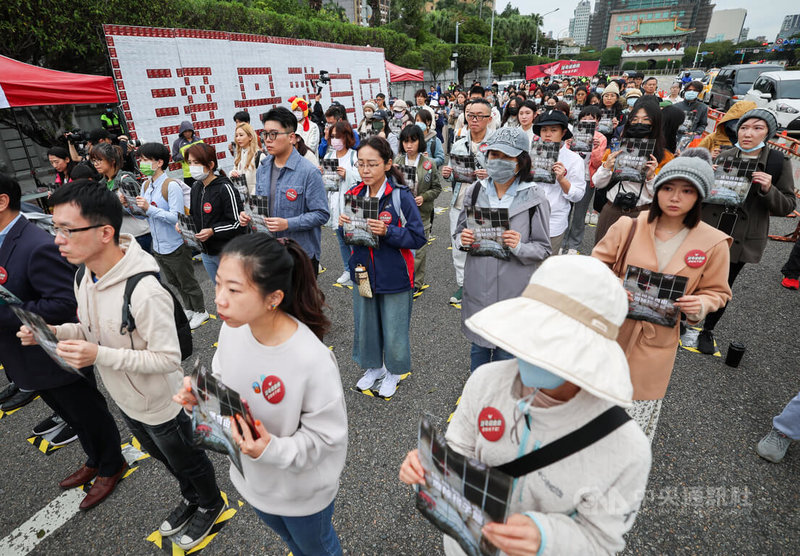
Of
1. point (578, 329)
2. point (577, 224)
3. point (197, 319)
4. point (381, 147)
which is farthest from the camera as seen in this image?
point (577, 224)

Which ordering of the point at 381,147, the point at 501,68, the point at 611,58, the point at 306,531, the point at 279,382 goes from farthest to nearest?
the point at 611,58 < the point at 501,68 < the point at 381,147 < the point at 306,531 < the point at 279,382

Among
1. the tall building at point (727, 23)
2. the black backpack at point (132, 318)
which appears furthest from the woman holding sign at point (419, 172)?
Answer: the tall building at point (727, 23)

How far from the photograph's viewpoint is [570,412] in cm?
112

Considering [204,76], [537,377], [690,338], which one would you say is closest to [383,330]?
[537,377]

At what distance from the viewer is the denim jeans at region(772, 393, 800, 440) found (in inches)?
112

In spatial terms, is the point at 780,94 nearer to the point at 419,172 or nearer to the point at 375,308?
the point at 419,172

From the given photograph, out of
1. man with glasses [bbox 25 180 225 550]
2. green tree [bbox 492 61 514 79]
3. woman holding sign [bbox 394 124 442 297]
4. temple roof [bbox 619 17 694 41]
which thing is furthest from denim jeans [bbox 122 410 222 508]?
temple roof [bbox 619 17 694 41]

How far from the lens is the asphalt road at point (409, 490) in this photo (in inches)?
99.3

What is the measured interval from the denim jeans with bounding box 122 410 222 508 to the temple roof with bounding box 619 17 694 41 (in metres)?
138

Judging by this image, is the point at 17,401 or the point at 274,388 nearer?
the point at 274,388

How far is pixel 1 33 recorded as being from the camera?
26.6 ft

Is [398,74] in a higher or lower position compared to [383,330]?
higher

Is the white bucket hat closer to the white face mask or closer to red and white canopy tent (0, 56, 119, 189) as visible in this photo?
the white face mask

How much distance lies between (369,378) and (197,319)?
2.56 meters
